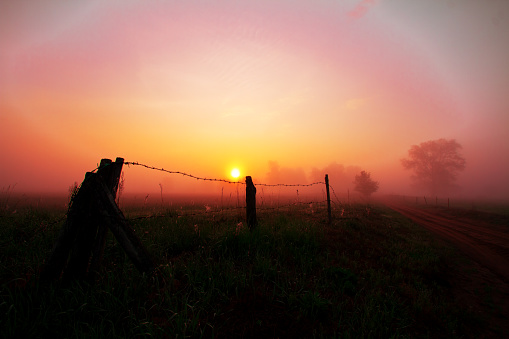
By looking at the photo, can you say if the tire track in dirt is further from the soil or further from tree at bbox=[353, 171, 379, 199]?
tree at bbox=[353, 171, 379, 199]

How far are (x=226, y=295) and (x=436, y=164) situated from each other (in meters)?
67.9

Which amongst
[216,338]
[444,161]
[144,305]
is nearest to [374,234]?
[216,338]

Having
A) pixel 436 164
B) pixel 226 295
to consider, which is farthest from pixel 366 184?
pixel 226 295

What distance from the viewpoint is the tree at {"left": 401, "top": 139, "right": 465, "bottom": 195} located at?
49769mm

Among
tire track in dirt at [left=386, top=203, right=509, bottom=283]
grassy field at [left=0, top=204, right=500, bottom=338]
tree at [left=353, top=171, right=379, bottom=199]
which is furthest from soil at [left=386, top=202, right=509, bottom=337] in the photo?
tree at [left=353, top=171, right=379, bottom=199]

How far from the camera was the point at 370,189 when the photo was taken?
1999 inches

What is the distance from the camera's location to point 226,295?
3.08 metres

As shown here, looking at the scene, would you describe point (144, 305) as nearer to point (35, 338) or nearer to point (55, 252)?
point (35, 338)

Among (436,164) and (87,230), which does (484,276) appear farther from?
(436,164)

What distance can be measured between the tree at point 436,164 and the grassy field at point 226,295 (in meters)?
61.8

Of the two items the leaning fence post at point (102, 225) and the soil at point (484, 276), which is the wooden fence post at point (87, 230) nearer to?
the leaning fence post at point (102, 225)

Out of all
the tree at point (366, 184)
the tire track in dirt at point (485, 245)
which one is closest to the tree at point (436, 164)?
the tree at point (366, 184)

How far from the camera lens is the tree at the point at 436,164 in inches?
1959

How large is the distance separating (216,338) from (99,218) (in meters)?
2.36
